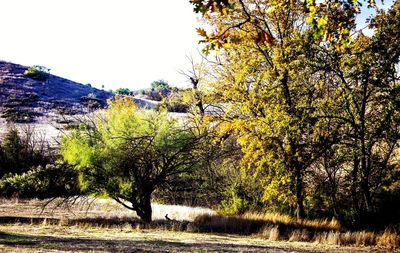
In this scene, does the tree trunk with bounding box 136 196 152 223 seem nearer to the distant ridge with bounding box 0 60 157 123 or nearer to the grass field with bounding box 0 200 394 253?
the grass field with bounding box 0 200 394 253

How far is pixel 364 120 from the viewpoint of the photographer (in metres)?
18.7

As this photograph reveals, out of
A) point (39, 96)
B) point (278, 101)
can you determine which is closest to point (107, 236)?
point (278, 101)

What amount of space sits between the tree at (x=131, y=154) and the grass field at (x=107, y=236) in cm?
187

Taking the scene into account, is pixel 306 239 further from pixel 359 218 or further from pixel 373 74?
pixel 373 74

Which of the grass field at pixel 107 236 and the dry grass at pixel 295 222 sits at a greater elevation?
the dry grass at pixel 295 222

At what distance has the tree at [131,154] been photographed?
68.2ft

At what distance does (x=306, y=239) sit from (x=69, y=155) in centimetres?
1201

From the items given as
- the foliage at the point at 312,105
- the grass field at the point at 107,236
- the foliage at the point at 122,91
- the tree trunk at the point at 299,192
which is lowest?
the grass field at the point at 107,236

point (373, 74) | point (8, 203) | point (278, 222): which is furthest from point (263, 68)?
point (8, 203)

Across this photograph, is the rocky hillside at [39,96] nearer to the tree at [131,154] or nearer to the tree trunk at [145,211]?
the tree at [131,154]

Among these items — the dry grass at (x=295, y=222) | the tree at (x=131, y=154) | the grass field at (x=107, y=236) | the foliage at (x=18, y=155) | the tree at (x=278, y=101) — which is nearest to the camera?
the grass field at (x=107, y=236)

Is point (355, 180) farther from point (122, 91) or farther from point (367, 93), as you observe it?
point (122, 91)

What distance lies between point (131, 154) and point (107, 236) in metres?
5.73

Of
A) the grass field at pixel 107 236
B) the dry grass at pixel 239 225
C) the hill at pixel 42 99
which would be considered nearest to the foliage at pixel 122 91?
the hill at pixel 42 99
